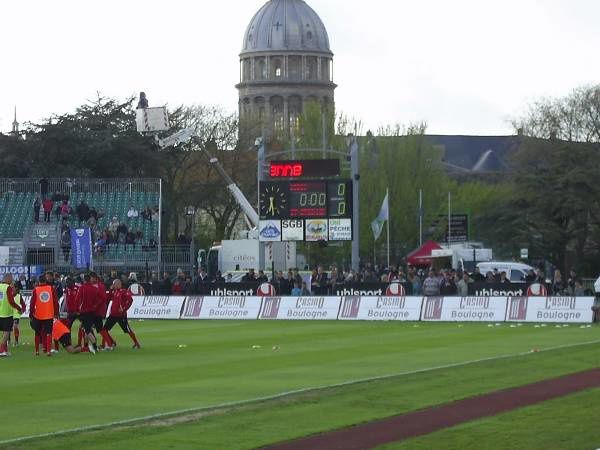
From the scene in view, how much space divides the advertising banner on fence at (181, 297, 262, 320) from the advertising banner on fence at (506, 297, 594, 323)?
8.45 metres

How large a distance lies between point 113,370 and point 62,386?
3.00 m

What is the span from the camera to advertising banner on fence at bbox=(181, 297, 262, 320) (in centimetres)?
4578

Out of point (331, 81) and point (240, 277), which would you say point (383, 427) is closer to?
point (240, 277)

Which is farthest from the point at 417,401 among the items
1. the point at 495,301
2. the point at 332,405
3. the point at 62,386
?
the point at 495,301

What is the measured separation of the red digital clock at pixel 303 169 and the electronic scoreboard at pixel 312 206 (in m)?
0.19

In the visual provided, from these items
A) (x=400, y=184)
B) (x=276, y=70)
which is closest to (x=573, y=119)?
(x=400, y=184)

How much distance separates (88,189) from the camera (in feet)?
231

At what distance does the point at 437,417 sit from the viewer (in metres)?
17.5

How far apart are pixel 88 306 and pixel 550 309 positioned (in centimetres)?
1637

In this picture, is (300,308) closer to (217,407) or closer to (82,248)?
(82,248)

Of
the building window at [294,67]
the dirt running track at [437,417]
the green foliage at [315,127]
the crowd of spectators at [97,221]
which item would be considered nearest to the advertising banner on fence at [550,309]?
the dirt running track at [437,417]

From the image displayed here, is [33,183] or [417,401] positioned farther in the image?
[33,183]

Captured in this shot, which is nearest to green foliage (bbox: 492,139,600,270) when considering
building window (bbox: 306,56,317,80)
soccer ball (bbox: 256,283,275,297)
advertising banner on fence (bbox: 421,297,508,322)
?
soccer ball (bbox: 256,283,275,297)

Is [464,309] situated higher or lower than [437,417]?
higher
